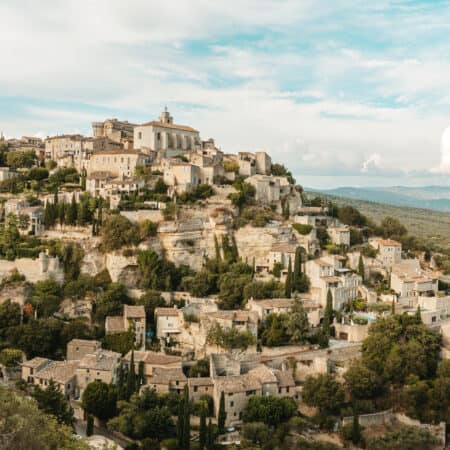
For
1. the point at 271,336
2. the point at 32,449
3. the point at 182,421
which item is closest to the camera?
the point at 32,449

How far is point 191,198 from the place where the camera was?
165 feet

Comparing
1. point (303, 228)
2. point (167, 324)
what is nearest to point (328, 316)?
point (167, 324)

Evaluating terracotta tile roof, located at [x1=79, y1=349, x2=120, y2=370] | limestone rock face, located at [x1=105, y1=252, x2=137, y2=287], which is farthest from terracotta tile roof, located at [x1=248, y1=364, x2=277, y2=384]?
limestone rock face, located at [x1=105, y1=252, x2=137, y2=287]

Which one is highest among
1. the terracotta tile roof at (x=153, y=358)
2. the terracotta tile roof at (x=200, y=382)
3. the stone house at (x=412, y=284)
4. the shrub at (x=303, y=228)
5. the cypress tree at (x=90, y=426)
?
the shrub at (x=303, y=228)

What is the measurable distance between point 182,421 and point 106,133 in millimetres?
46018

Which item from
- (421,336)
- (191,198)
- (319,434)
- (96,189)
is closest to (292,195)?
(191,198)

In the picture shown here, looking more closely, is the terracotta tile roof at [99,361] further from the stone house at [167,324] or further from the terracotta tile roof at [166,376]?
the stone house at [167,324]

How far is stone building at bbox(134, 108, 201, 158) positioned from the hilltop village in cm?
184

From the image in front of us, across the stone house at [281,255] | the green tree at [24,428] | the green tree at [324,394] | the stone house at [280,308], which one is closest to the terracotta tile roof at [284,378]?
the green tree at [324,394]

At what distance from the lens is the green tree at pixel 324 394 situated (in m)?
31.4

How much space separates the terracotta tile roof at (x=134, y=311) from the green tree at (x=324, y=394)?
12.8 m

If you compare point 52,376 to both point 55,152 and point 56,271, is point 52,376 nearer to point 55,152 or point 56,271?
point 56,271

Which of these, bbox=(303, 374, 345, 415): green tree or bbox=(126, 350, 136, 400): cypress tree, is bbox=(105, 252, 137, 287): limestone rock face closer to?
bbox=(126, 350, 136, 400): cypress tree

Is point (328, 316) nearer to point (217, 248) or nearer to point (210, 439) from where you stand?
point (217, 248)
